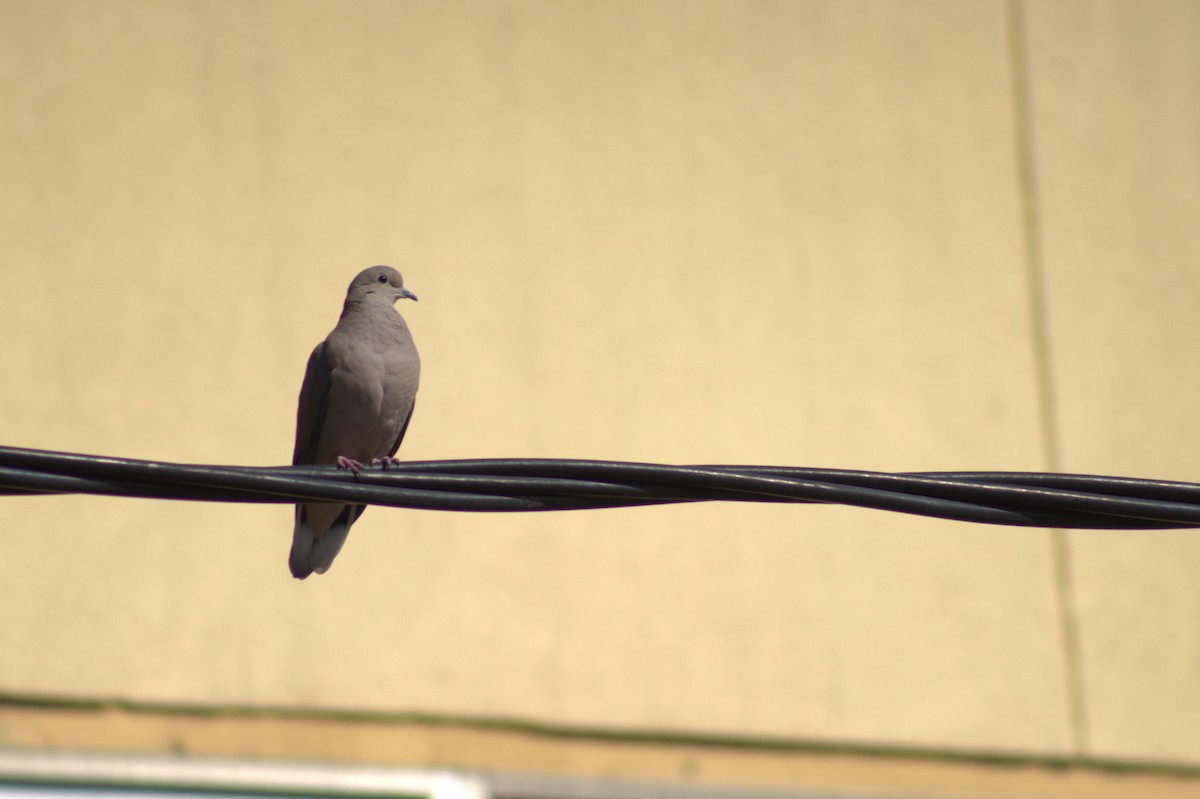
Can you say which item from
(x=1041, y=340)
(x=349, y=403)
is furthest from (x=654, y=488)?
(x=1041, y=340)

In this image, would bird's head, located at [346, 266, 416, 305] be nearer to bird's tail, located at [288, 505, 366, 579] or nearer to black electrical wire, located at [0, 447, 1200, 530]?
bird's tail, located at [288, 505, 366, 579]

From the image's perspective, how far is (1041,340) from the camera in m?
7.06

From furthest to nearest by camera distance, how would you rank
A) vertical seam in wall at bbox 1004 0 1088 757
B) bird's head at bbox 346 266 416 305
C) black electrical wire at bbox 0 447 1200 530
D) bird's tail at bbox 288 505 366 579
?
vertical seam in wall at bbox 1004 0 1088 757
bird's head at bbox 346 266 416 305
bird's tail at bbox 288 505 366 579
black electrical wire at bbox 0 447 1200 530

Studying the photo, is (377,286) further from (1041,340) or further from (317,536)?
(1041,340)

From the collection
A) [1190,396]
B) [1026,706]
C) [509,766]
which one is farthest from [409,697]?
[1190,396]

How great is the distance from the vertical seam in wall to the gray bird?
12.6 ft

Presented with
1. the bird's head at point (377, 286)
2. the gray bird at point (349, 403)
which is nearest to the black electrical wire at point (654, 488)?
the gray bird at point (349, 403)

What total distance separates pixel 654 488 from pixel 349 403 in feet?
6.07

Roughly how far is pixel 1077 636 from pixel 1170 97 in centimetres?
330

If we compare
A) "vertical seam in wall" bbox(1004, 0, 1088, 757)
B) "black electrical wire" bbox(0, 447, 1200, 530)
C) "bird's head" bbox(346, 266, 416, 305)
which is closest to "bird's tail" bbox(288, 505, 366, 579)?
"bird's head" bbox(346, 266, 416, 305)

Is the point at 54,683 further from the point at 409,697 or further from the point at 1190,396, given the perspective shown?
the point at 1190,396

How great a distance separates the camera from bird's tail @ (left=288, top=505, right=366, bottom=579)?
3.86 meters

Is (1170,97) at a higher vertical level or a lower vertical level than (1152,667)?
higher

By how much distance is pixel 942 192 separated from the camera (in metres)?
7.28
